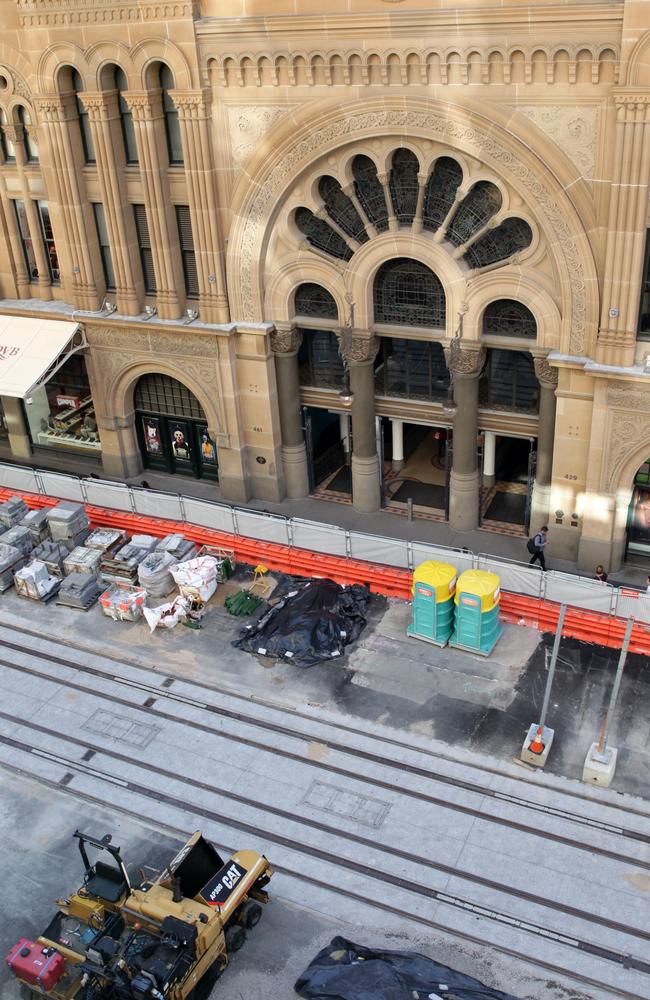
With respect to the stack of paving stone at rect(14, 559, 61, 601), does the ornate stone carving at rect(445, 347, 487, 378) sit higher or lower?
higher

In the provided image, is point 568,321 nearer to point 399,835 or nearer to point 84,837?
point 399,835

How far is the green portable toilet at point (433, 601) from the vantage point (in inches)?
1038

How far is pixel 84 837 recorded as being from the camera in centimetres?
1795

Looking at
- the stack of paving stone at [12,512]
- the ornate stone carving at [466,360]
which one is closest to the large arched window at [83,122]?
the stack of paving stone at [12,512]

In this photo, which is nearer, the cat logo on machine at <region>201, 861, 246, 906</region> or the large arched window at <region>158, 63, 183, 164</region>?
the cat logo on machine at <region>201, 861, 246, 906</region>

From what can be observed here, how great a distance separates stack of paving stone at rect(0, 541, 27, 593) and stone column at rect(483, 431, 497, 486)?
15432mm

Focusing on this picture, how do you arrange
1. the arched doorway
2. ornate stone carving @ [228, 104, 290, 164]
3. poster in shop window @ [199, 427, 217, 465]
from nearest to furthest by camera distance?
ornate stone carving @ [228, 104, 290, 164], the arched doorway, poster in shop window @ [199, 427, 217, 465]

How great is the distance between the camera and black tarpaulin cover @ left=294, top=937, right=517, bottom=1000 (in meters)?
17.0

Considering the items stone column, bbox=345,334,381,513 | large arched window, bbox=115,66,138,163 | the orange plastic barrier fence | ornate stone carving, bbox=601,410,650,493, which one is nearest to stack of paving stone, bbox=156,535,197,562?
the orange plastic barrier fence

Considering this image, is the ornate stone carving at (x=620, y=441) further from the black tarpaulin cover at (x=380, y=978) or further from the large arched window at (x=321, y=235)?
the black tarpaulin cover at (x=380, y=978)

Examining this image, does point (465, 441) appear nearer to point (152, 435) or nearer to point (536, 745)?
point (536, 745)

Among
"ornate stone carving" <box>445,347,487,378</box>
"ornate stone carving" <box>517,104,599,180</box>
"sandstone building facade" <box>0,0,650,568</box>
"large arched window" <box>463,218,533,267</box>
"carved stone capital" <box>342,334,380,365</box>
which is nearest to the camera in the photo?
"ornate stone carving" <box>517,104,599,180</box>

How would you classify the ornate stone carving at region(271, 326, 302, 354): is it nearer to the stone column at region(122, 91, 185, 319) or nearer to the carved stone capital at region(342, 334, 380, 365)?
the carved stone capital at region(342, 334, 380, 365)

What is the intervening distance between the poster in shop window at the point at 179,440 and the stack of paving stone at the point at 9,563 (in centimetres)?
721
